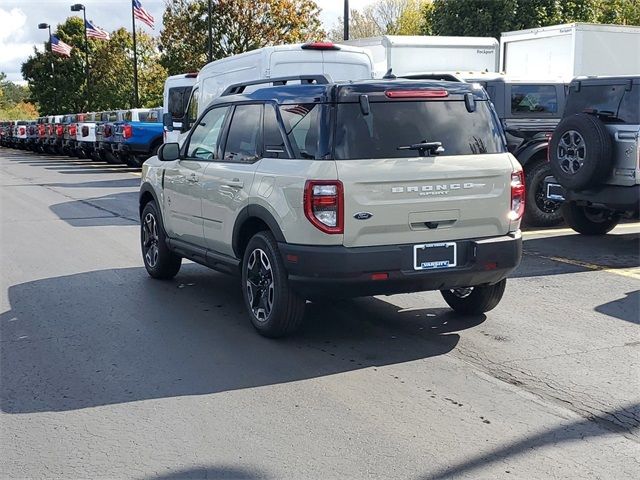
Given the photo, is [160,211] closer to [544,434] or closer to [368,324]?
[368,324]

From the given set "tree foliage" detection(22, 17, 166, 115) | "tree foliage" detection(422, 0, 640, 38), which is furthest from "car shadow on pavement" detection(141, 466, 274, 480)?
"tree foliage" detection(22, 17, 166, 115)

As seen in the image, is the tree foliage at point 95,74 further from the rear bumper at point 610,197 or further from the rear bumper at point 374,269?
the rear bumper at point 374,269

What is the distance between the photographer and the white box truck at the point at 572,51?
16.8m

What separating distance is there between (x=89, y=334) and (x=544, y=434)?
3.61 metres

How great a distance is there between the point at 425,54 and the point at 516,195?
12239 millimetres

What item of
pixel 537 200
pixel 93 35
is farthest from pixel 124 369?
pixel 93 35

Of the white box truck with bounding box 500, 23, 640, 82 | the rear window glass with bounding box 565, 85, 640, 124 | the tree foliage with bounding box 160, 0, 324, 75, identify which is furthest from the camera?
the tree foliage with bounding box 160, 0, 324, 75

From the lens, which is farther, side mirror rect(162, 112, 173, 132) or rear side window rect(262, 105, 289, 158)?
side mirror rect(162, 112, 173, 132)

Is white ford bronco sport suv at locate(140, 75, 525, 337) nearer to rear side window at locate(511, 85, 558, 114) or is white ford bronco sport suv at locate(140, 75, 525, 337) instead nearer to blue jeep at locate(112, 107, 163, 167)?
rear side window at locate(511, 85, 558, 114)

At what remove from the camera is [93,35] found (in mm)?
37312

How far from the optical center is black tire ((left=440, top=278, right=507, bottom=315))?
6.36 metres

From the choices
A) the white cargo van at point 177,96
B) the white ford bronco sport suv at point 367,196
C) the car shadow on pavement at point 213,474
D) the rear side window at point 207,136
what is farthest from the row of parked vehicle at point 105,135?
the car shadow on pavement at point 213,474

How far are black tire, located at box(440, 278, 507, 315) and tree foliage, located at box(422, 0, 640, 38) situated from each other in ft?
80.0

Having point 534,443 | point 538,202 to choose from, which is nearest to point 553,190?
point 538,202
